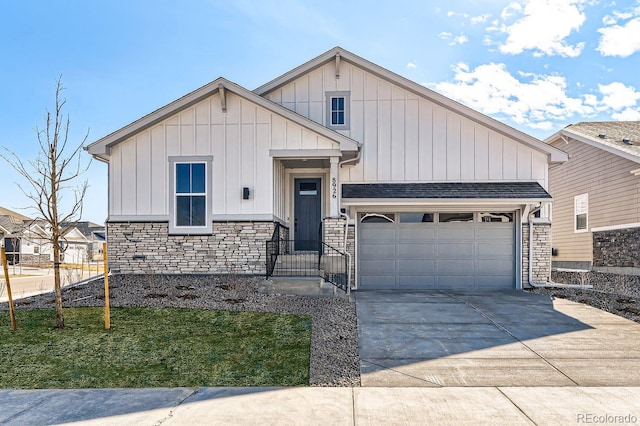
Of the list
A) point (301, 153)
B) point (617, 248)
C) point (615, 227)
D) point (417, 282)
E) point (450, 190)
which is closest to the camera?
point (301, 153)

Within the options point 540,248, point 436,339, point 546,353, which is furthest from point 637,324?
point 540,248

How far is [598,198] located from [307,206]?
10.8m

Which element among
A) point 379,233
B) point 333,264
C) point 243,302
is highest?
point 379,233

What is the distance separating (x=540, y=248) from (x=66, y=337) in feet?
40.5

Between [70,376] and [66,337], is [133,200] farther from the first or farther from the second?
[70,376]

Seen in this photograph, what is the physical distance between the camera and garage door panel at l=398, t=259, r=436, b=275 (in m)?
13.4

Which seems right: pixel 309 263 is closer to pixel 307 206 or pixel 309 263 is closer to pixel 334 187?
pixel 334 187

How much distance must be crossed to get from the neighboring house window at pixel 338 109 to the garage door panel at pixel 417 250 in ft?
13.5

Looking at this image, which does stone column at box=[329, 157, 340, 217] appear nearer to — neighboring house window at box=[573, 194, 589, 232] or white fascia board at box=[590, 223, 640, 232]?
white fascia board at box=[590, 223, 640, 232]

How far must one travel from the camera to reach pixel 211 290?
10633 mm

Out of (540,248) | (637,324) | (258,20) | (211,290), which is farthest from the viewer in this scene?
(540,248)

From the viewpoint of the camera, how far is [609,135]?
56.5 ft

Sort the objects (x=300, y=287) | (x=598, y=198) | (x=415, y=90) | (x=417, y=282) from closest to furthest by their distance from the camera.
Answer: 1. (x=300, y=287)
2. (x=417, y=282)
3. (x=415, y=90)
4. (x=598, y=198)

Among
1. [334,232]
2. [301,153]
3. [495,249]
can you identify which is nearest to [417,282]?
[495,249]
